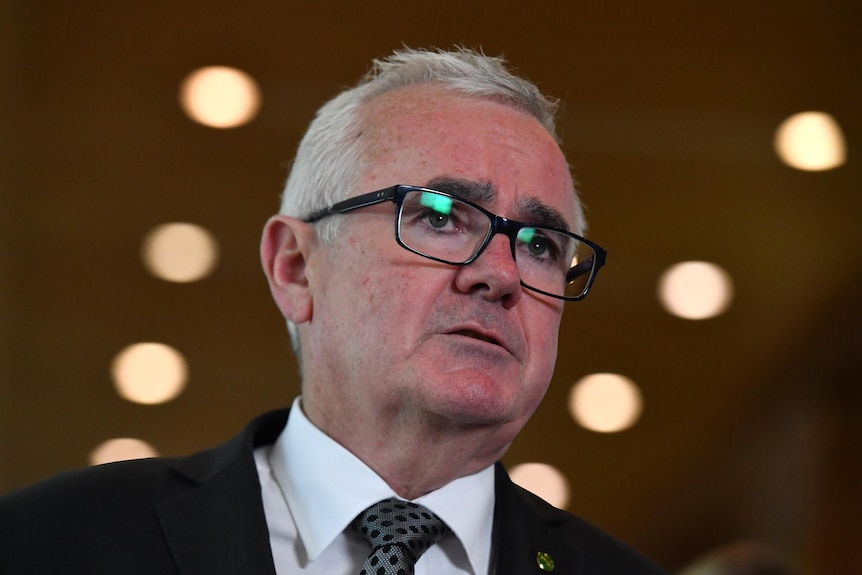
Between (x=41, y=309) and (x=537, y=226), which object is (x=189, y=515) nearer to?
(x=537, y=226)

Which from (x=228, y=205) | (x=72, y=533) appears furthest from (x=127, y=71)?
(x=72, y=533)

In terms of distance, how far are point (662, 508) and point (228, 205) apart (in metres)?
1.55

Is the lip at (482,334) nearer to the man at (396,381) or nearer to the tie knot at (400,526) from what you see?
the man at (396,381)

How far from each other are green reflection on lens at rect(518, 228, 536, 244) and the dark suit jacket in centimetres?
48

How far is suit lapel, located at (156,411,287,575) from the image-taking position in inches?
65.0

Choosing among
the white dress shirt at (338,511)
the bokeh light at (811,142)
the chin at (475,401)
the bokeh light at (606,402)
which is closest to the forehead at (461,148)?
the chin at (475,401)

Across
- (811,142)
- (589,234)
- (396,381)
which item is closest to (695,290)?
(589,234)

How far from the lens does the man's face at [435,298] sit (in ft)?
5.64

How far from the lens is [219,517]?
172cm

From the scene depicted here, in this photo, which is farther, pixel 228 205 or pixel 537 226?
pixel 228 205

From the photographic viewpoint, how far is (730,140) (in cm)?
321

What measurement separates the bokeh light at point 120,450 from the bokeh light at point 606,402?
4.05 ft

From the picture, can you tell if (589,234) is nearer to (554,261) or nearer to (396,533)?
(554,261)

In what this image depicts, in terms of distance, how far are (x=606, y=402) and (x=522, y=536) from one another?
129 centimetres
